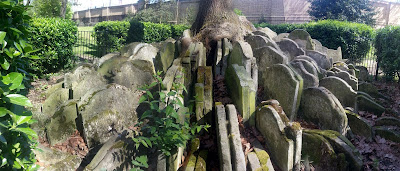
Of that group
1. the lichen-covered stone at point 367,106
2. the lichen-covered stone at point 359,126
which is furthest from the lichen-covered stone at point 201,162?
the lichen-covered stone at point 367,106

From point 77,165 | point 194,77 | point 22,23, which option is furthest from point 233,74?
point 22,23

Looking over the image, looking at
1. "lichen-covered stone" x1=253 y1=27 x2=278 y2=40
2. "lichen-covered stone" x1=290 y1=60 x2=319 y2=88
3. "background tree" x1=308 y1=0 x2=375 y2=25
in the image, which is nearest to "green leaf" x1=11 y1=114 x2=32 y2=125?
"lichen-covered stone" x1=290 y1=60 x2=319 y2=88

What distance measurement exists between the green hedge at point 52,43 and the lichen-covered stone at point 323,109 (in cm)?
736

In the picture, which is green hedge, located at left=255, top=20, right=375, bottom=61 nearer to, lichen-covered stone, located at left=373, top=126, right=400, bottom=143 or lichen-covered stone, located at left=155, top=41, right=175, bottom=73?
lichen-covered stone, located at left=373, top=126, right=400, bottom=143

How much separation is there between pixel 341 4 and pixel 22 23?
27.3 m

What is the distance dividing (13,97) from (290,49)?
6.38m

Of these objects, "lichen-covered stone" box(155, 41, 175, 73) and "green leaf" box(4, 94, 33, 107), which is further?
"lichen-covered stone" box(155, 41, 175, 73)

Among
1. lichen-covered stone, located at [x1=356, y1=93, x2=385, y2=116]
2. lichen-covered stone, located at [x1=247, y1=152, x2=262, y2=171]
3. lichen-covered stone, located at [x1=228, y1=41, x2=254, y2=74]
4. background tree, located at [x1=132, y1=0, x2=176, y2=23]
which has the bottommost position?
lichen-covered stone, located at [x1=247, y1=152, x2=262, y2=171]

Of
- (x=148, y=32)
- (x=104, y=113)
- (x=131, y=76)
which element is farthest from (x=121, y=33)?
(x=104, y=113)

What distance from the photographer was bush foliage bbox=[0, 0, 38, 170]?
220 cm

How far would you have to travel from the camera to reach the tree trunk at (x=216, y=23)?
24.1 feet

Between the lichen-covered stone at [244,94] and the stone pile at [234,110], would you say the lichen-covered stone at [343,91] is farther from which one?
the lichen-covered stone at [244,94]

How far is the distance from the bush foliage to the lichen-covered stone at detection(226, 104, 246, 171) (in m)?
2.14

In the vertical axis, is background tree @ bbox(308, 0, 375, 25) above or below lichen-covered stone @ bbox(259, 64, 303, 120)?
above
